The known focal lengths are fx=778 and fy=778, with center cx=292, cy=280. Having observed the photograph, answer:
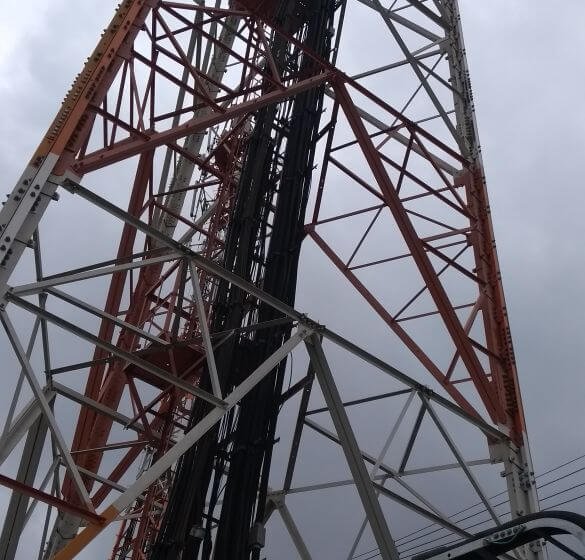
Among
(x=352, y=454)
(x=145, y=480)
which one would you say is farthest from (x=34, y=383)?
(x=352, y=454)

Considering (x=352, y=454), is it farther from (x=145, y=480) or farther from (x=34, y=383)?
(x=34, y=383)

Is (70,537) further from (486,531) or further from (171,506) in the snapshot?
(486,531)

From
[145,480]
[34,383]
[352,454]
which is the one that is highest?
[352,454]

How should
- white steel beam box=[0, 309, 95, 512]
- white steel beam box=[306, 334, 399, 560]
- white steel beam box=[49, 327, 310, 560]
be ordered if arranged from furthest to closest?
white steel beam box=[306, 334, 399, 560], white steel beam box=[0, 309, 95, 512], white steel beam box=[49, 327, 310, 560]

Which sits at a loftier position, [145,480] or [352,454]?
[352,454]

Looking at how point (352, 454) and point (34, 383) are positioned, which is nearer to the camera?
point (34, 383)

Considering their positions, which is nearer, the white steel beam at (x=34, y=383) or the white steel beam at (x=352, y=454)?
the white steel beam at (x=34, y=383)

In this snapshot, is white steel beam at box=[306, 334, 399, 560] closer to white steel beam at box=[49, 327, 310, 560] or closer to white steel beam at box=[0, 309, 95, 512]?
white steel beam at box=[49, 327, 310, 560]

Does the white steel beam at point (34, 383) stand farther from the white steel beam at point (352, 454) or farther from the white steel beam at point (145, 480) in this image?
the white steel beam at point (352, 454)

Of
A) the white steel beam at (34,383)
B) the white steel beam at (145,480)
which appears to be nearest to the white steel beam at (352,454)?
the white steel beam at (145,480)

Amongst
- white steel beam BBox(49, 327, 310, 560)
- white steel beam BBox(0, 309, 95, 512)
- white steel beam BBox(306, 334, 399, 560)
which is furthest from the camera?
white steel beam BBox(306, 334, 399, 560)

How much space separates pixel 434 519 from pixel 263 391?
2.85 metres

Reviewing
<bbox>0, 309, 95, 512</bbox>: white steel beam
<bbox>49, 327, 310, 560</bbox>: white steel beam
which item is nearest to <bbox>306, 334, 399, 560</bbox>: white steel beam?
<bbox>49, 327, 310, 560</bbox>: white steel beam

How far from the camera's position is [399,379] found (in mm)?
9938
